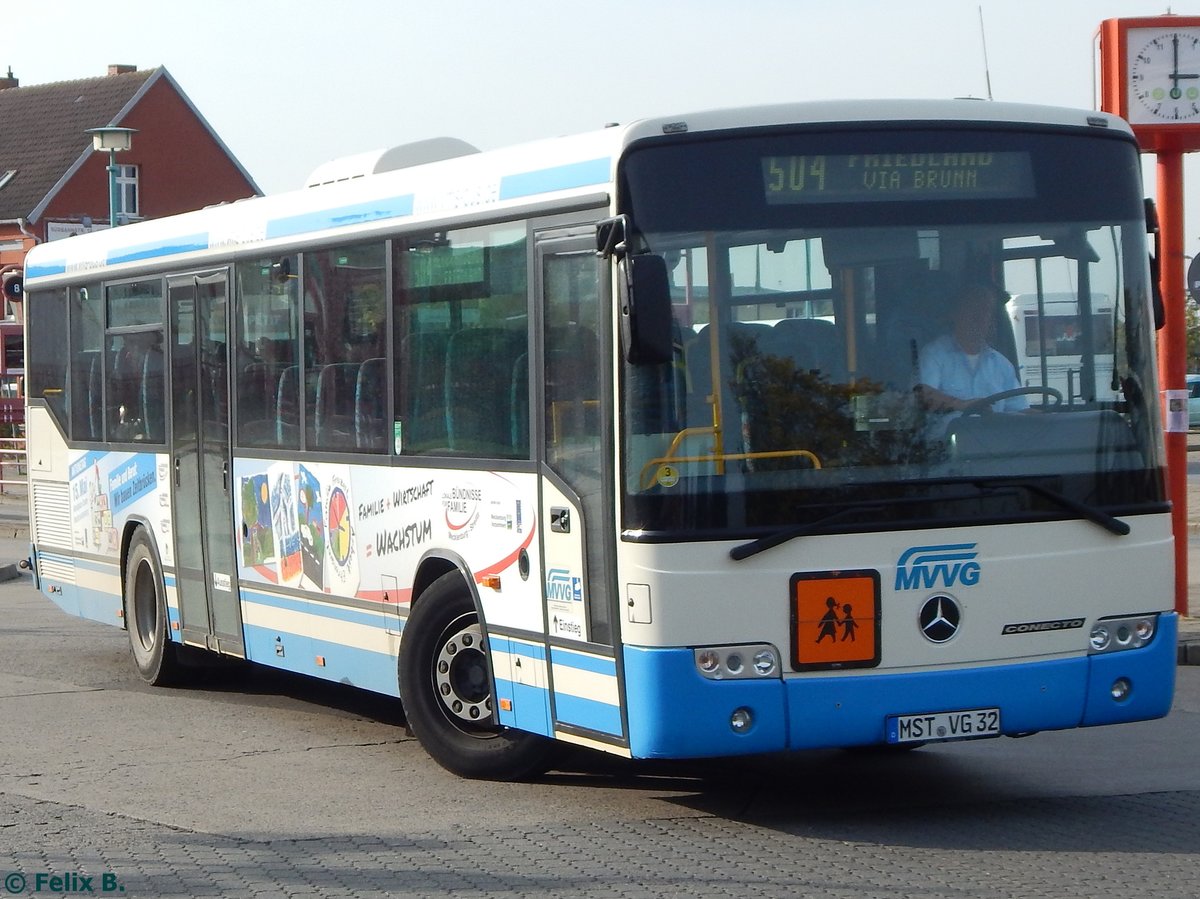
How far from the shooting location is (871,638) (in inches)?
299

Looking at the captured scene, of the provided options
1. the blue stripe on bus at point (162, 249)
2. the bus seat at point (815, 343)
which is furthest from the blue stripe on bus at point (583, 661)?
the blue stripe on bus at point (162, 249)

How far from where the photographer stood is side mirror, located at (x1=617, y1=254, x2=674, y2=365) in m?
7.31

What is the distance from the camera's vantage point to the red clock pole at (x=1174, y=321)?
13.7m

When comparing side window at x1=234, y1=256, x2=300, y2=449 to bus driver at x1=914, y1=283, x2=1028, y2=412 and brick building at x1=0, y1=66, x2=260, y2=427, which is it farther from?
brick building at x1=0, y1=66, x2=260, y2=427

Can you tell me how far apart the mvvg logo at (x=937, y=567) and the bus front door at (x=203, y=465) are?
16.4ft

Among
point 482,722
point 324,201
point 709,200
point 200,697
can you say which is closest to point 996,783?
point 482,722

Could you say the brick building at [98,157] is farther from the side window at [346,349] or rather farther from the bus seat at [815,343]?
the bus seat at [815,343]

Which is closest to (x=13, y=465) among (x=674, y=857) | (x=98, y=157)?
(x=674, y=857)

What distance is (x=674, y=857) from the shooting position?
23.8 ft

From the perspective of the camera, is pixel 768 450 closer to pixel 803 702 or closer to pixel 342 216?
pixel 803 702

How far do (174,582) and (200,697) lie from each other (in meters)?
0.74

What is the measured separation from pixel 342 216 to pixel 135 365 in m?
3.18

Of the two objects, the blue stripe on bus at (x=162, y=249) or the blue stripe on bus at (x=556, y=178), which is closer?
the blue stripe on bus at (x=556, y=178)

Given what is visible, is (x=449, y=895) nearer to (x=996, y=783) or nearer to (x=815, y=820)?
(x=815, y=820)
